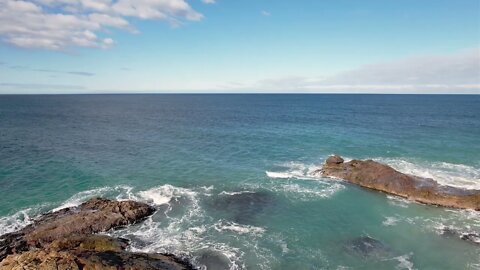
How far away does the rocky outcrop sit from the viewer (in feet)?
144

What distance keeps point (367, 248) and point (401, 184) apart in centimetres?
1829

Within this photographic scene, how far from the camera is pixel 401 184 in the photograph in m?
48.0

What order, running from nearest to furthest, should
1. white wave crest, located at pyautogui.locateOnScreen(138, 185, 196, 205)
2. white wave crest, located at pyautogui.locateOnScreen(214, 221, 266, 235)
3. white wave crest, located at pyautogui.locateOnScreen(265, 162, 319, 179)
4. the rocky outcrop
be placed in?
white wave crest, located at pyautogui.locateOnScreen(214, 221, 266, 235) → the rocky outcrop → white wave crest, located at pyautogui.locateOnScreen(138, 185, 196, 205) → white wave crest, located at pyautogui.locateOnScreen(265, 162, 319, 179)

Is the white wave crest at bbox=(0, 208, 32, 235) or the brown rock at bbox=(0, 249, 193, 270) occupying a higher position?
the brown rock at bbox=(0, 249, 193, 270)

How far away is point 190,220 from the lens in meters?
39.9

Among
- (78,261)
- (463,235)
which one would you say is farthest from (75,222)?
(463,235)

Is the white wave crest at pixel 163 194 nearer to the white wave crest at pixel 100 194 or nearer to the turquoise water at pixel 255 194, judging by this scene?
the turquoise water at pixel 255 194

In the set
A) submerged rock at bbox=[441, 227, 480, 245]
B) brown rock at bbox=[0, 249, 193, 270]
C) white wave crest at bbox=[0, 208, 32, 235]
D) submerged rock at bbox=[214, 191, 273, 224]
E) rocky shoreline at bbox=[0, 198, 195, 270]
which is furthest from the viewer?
submerged rock at bbox=[214, 191, 273, 224]

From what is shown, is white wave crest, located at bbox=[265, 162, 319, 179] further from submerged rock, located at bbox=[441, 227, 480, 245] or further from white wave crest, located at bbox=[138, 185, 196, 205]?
submerged rock, located at bbox=[441, 227, 480, 245]

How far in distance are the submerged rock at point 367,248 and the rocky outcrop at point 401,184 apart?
15043 millimetres

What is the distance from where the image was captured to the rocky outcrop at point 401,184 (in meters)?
43.8

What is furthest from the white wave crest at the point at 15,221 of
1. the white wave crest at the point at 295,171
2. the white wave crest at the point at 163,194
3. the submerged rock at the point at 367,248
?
the submerged rock at the point at 367,248

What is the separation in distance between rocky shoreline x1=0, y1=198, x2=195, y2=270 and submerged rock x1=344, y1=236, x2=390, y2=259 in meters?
16.6

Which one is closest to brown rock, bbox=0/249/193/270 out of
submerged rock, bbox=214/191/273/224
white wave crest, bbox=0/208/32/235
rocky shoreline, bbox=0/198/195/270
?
rocky shoreline, bbox=0/198/195/270
